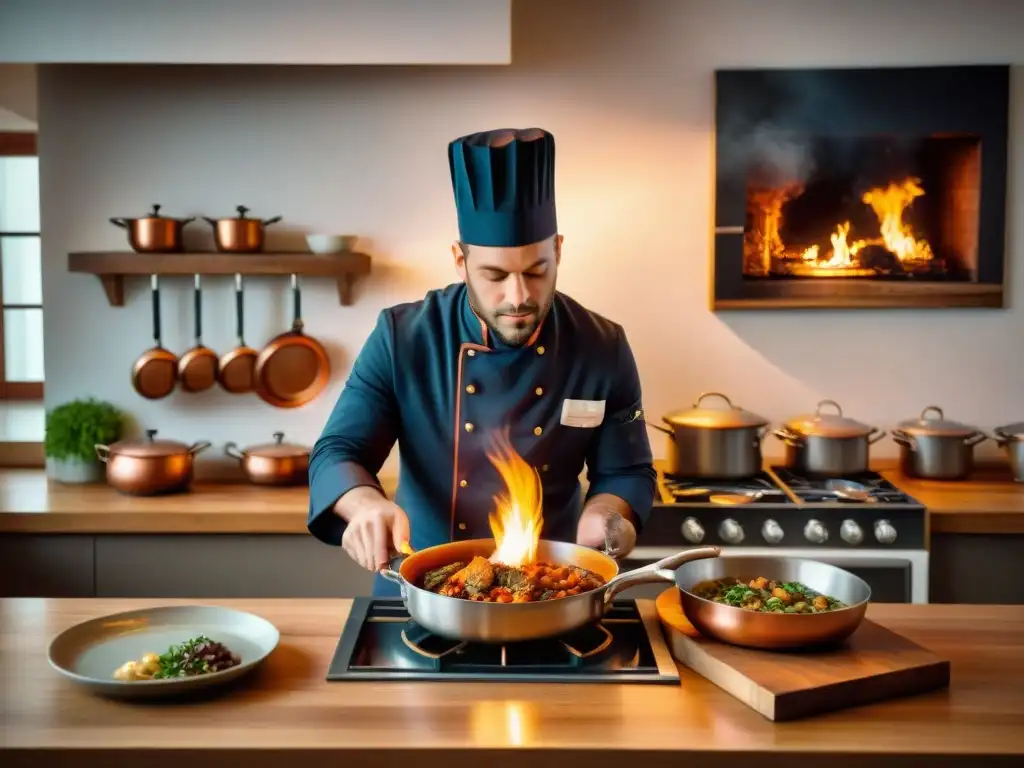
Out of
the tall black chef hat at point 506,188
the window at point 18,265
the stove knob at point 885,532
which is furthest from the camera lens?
the window at point 18,265

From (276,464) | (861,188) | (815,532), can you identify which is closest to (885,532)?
(815,532)

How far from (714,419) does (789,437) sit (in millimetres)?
318

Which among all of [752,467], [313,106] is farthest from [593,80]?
[752,467]

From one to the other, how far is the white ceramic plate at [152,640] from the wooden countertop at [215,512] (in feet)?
4.30

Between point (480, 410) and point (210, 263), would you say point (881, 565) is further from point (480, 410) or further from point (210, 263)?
point (210, 263)

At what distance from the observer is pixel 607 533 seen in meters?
1.96

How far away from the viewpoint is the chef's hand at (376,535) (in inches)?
71.5

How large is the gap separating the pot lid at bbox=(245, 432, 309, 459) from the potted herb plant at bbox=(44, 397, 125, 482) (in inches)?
20.7

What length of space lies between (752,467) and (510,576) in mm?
1831

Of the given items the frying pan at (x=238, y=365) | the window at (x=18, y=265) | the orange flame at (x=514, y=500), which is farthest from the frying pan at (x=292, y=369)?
the orange flame at (x=514, y=500)

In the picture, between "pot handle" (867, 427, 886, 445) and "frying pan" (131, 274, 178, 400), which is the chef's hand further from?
"pot handle" (867, 427, 886, 445)

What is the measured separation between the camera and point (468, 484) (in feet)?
7.95

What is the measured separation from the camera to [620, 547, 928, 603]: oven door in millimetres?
3061

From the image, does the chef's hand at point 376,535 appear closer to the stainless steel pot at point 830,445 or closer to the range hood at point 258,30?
the range hood at point 258,30
